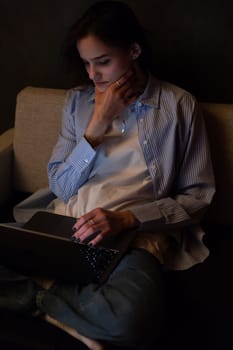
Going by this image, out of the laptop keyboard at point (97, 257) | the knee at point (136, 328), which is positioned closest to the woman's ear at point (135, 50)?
the laptop keyboard at point (97, 257)

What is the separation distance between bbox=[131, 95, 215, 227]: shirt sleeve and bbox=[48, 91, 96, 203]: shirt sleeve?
23cm

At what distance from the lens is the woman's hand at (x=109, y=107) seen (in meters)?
1.36

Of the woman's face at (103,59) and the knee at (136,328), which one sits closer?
the knee at (136,328)

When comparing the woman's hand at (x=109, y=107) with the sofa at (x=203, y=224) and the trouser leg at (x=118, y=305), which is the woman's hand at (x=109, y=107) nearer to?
the sofa at (x=203, y=224)

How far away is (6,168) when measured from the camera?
66.2 inches

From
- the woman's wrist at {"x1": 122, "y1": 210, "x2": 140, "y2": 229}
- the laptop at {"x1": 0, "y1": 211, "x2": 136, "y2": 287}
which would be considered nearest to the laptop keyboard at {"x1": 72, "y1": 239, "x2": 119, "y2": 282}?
the laptop at {"x1": 0, "y1": 211, "x2": 136, "y2": 287}

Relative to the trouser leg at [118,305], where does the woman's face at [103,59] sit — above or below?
above

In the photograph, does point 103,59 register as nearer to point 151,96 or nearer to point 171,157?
point 151,96

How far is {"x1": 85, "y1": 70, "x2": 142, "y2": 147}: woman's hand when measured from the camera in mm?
1364

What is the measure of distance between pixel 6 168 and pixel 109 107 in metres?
0.53

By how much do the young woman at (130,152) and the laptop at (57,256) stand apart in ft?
0.16

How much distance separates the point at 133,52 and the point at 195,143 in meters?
0.33

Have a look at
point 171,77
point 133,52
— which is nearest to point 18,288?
point 133,52

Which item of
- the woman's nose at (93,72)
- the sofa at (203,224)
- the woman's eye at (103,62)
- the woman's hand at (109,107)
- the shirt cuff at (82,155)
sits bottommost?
the sofa at (203,224)
